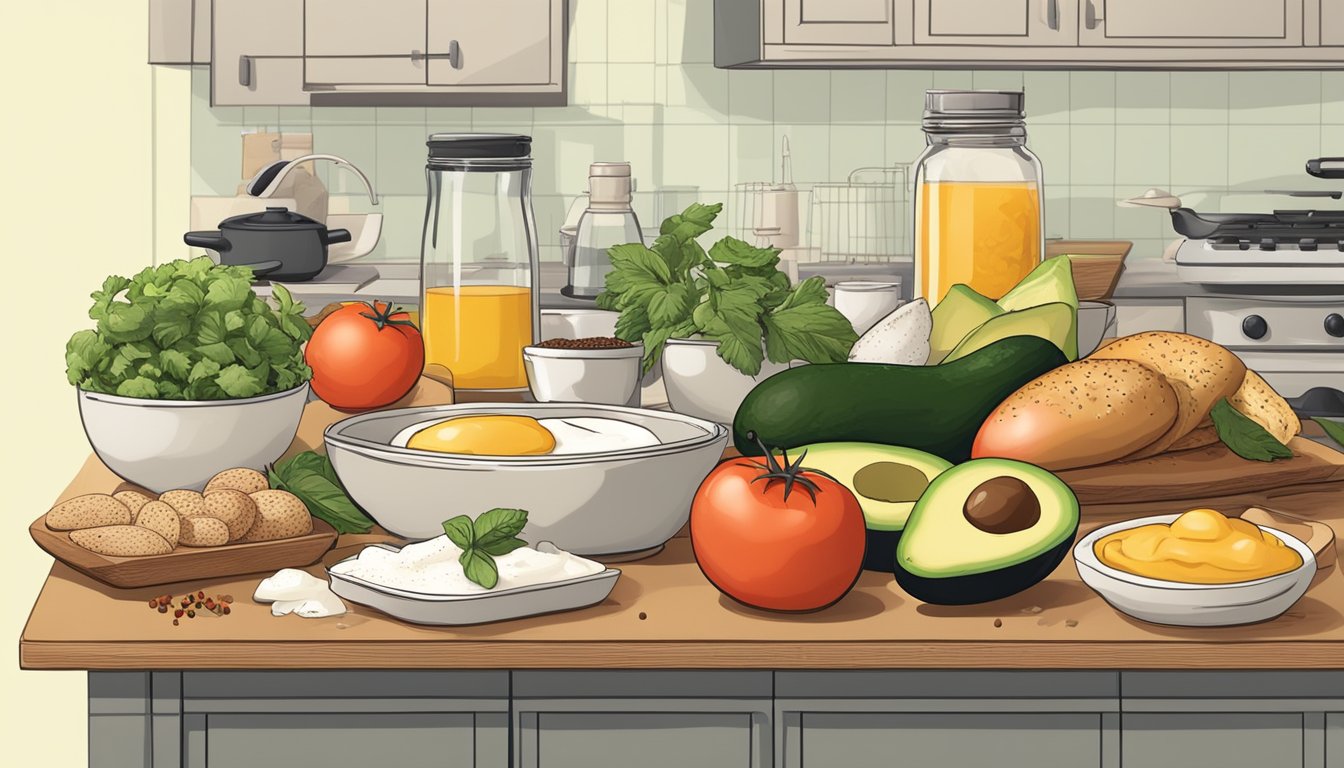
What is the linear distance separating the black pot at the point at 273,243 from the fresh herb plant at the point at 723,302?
2.01m

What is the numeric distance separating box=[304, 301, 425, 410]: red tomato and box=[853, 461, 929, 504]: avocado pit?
664 millimetres

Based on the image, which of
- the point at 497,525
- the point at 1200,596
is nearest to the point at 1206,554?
the point at 1200,596

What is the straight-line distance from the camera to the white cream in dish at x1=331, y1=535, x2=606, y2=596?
1.01 m

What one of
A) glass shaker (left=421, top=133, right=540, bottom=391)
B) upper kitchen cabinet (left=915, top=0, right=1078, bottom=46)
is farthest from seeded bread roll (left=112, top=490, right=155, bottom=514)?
upper kitchen cabinet (left=915, top=0, right=1078, bottom=46)

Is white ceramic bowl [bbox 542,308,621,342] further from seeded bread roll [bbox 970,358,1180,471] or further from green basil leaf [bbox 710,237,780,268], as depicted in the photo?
seeded bread roll [bbox 970,358,1180,471]

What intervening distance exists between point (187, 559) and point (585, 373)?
511 mm

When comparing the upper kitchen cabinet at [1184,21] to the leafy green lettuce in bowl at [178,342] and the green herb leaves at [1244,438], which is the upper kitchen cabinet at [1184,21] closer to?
the green herb leaves at [1244,438]

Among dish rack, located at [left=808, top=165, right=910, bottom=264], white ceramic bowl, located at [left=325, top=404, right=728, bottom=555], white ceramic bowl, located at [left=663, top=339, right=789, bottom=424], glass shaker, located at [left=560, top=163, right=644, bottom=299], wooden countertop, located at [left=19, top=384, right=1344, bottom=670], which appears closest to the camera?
wooden countertop, located at [left=19, top=384, right=1344, bottom=670]

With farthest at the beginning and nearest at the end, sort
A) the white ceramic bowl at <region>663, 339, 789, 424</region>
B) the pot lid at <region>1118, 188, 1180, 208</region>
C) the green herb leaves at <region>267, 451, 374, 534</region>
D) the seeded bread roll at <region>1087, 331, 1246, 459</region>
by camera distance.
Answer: the pot lid at <region>1118, 188, 1180, 208</region> < the white ceramic bowl at <region>663, 339, 789, 424</region> < the seeded bread roll at <region>1087, 331, 1246, 459</region> < the green herb leaves at <region>267, 451, 374, 534</region>

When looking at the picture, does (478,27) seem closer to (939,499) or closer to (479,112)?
(479,112)

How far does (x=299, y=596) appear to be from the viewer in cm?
105

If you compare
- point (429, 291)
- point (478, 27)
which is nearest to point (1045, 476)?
point (429, 291)

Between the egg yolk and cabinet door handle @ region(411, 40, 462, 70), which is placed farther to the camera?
cabinet door handle @ region(411, 40, 462, 70)

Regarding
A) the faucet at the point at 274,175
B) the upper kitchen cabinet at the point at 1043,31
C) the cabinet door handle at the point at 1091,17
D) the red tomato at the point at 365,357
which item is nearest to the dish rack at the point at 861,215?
the upper kitchen cabinet at the point at 1043,31
